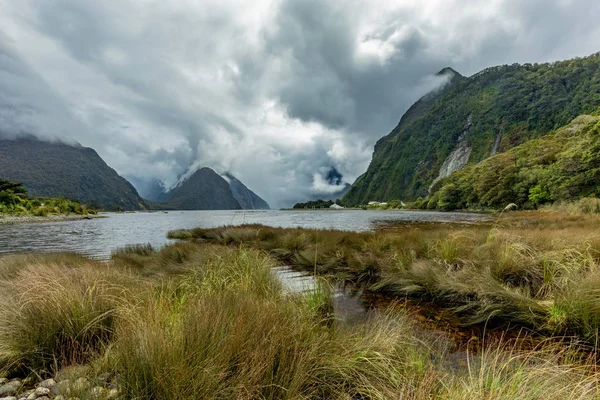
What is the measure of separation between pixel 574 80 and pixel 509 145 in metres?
32.3

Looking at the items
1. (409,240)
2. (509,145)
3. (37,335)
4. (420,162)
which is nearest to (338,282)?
(409,240)

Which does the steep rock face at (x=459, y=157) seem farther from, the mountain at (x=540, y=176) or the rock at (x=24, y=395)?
the rock at (x=24, y=395)

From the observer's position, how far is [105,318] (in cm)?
299

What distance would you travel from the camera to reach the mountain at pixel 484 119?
98.9 m

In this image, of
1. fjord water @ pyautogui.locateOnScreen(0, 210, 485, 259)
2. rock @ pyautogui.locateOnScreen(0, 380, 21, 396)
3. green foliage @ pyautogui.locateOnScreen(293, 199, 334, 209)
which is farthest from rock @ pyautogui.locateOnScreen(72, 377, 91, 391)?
green foliage @ pyautogui.locateOnScreen(293, 199, 334, 209)

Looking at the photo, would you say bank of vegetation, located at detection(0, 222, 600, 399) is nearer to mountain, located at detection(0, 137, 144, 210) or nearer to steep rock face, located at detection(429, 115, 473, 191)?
steep rock face, located at detection(429, 115, 473, 191)

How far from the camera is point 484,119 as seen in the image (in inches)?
5246

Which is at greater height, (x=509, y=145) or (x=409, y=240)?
(x=509, y=145)

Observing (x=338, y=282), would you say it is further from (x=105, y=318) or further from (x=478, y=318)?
(x=105, y=318)

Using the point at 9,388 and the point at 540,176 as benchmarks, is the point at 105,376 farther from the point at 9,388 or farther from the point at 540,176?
the point at 540,176

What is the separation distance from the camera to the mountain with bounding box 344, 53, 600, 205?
98.9 m

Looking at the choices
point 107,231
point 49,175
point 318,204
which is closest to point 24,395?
point 107,231

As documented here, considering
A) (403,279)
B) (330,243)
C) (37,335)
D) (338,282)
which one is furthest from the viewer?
(330,243)

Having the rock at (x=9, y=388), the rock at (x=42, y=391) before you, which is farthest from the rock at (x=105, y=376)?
the rock at (x=9, y=388)
